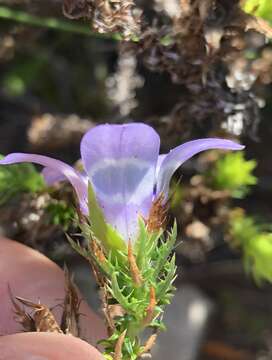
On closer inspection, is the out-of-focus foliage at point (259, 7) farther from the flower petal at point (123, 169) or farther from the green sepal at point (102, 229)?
the green sepal at point (102, 229)

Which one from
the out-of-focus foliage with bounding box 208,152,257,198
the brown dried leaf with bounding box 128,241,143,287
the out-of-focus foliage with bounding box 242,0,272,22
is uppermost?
the out-of-focus foliage with bounding box 242,0,272,22

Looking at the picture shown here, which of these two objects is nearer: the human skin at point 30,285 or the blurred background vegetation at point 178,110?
the human skin at point 30,285

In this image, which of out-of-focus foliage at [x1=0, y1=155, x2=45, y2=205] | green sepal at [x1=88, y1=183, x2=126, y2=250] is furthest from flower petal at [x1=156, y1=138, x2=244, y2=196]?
out-of-focus foliage at [x1=0, y1=155, x2=45, y2=205]

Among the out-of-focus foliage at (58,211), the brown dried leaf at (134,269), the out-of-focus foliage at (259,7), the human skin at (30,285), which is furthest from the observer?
the out-of-focus foliage at (58,211)

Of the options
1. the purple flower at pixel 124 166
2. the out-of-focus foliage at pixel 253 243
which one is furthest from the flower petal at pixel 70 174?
the out-of-focus foliage at pixel 253 243

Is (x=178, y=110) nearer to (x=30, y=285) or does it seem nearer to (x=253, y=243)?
(x=253, y=243)

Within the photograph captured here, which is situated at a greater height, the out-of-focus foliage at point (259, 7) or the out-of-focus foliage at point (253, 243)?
the out-of-focus foliage at point (259, 7)

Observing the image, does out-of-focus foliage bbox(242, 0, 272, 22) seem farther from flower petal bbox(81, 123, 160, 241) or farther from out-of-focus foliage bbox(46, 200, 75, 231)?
out-of-focus foliage bbox(46, 200, 75, 231)

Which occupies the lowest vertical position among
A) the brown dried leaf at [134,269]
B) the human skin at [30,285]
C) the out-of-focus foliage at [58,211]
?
the human skin at [30,285]
